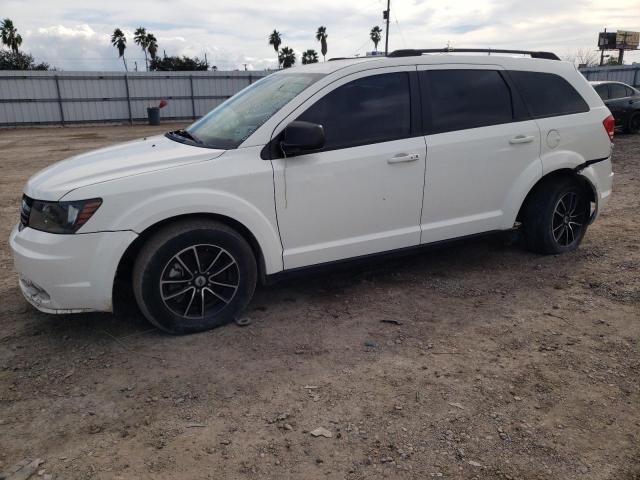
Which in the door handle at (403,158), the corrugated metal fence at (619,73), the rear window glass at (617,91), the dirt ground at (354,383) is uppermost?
the corrugated metal fence at (619,73)

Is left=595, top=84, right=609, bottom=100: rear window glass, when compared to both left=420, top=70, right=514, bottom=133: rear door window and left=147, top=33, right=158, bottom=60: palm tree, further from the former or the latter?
left=147, top=33, right=158, bottom=60: palm tree

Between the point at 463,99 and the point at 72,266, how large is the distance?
10.6 ft

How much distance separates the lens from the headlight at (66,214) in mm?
3213

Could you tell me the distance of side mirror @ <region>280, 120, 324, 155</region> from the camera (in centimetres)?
349

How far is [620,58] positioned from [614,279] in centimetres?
6042

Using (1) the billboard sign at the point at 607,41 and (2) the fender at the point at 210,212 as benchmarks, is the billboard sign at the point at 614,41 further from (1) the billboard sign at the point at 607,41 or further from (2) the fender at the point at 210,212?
(2) the fender at the point at 210,212

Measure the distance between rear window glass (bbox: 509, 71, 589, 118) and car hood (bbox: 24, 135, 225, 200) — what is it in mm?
2805

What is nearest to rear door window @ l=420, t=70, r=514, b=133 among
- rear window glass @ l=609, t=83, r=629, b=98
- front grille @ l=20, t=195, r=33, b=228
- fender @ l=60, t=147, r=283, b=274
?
fender @ l=60, t=147, r=283, b=274

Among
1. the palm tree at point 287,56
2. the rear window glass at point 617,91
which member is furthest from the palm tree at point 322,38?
the rear window glass at point 617,91

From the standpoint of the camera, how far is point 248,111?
4.08 metres

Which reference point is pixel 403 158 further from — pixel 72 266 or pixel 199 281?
pixel 72 266

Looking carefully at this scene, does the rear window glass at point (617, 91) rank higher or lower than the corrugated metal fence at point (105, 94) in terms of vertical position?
lower

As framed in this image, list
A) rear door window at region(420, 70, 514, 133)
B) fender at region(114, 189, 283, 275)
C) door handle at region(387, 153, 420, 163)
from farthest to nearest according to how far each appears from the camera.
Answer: rear door window at region(420, 70, 514, 133) < door handle at region(387, 153, 420, 163) < fender at region(114, 189, 283, 275)

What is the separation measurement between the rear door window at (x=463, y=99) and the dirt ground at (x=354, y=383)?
4.46ft
